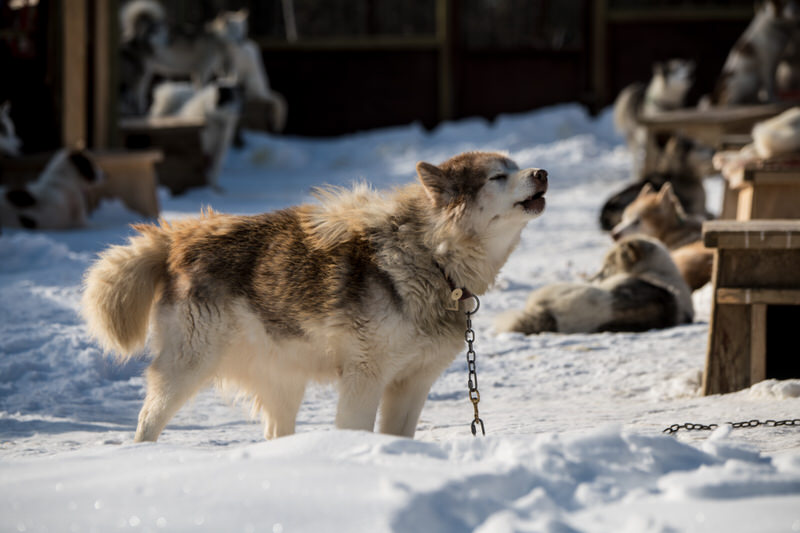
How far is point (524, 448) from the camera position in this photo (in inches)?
113

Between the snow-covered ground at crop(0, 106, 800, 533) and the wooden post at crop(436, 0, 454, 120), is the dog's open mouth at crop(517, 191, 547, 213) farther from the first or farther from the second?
the wooden post at crop(436, 0, 454, 120)

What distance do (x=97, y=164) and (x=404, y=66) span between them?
965 cm

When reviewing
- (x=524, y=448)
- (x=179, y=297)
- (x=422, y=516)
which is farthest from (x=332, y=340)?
(x=422, y=516)

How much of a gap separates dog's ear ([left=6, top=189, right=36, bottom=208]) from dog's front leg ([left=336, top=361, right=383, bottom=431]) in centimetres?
677

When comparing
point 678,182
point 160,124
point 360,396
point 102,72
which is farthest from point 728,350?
point 160,124

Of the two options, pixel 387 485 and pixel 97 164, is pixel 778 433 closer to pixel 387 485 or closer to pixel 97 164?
pixel 387 485

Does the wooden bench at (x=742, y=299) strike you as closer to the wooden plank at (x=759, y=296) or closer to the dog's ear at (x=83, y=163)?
the wooden plank at (x=759, y=296)

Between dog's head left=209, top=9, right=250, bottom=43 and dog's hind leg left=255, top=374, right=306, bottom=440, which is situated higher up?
dog's head left=209, top=9, right=250, bottom=43

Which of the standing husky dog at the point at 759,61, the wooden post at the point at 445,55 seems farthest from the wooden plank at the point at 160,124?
the standing husky dog at the point at 759,61

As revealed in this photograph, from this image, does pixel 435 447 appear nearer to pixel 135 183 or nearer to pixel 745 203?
pixel 745 203

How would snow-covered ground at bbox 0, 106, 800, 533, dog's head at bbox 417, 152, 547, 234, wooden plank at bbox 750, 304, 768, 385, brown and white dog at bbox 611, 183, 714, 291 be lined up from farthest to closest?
brown and white dog at bbox 611, 183, 714, 291 → wooden plank at bbox 750, 304, 768, 385 → dog's head at bbox 417, 152, 547, 234 → snow-covered ground at bbox 0, 106, 800, 533

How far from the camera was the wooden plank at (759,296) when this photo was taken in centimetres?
454

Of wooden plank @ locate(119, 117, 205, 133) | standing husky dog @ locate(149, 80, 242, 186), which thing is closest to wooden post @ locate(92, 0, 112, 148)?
wooden plank @ locate(119, 117, 205, 133)

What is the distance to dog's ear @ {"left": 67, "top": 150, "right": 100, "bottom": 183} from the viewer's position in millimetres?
9539
